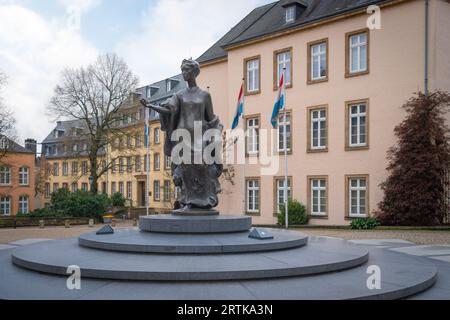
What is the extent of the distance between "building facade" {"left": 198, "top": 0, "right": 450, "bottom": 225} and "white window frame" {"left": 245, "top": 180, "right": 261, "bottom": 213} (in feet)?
0.21

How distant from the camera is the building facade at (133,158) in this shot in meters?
41.9

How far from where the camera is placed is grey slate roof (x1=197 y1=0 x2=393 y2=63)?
2623cm

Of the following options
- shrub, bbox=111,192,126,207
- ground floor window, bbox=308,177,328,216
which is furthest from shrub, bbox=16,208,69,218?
shrub, bbox=111,192,126,207

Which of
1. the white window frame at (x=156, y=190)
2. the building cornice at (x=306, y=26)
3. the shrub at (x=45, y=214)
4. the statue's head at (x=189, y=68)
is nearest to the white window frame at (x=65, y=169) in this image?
the white window frame at (x=156, y=190)

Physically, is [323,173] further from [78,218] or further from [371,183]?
[78,218]

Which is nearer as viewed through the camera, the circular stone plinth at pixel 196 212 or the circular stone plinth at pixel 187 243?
the circular stone plinth at pixel 187 243

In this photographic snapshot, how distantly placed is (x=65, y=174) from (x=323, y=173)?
2040 inches

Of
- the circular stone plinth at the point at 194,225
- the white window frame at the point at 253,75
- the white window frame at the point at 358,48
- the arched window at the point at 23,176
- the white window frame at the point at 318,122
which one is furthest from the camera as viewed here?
the arched window at the point at 23,176

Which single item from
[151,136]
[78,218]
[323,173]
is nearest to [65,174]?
[151,136]

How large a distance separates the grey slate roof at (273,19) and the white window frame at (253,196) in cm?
924

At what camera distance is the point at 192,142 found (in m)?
10.8

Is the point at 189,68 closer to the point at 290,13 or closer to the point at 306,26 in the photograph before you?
the point at 306,26

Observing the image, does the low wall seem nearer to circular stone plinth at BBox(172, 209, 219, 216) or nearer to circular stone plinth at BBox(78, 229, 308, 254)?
circular stone plinth at BBox(172, 209, 219, 216)

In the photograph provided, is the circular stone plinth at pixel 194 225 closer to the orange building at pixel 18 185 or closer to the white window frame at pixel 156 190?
the white window frame at pixel 156 190
